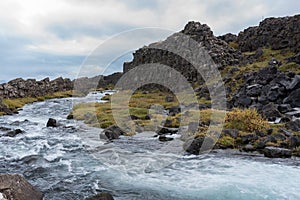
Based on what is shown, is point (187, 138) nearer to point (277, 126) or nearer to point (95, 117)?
point (277, 126)

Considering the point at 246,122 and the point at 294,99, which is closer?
the point at 246,122

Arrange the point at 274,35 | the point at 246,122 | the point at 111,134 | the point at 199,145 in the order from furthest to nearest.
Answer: the point at 274,35
the point at 111,134
the point at 246,122
the point at 199,145

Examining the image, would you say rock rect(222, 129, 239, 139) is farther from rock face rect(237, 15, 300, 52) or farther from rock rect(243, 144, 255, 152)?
rock face rect(237, 15, 300, 52)

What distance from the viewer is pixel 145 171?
20.8m

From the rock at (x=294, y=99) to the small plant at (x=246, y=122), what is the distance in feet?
35.3

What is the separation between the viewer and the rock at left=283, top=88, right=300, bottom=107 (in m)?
40.1

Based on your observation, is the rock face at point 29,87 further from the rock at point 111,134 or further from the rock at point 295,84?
the rock at point 295,84

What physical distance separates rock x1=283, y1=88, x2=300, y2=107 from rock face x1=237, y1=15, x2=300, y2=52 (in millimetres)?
39858

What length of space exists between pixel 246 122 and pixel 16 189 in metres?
24.0

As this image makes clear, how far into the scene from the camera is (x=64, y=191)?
55.1 feet

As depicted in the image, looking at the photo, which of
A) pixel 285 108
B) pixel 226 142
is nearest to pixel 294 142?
pixel 226 142

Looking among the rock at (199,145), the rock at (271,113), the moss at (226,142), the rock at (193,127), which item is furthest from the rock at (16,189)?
the rock at (271,113)

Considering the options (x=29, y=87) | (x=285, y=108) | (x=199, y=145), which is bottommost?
(x=199, y=145)

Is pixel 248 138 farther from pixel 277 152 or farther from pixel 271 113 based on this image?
pixel 271 113
